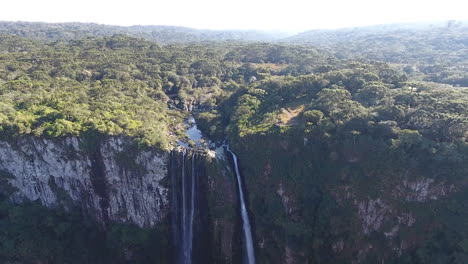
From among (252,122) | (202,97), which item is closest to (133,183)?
(252,122)

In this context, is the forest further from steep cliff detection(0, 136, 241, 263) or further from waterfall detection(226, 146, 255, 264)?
steep cliff detection(0, 136, 241, 263)

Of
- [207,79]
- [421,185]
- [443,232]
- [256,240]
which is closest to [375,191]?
[421,185]

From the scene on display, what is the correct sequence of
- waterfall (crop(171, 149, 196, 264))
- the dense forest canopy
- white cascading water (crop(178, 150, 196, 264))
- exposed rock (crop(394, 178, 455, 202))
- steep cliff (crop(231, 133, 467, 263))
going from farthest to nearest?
1. white cascading water (crop(178, 150, 196, 264))
2. waterfall (crop(171, 149, 196, 264))
3. the dense forest canopy
4. exposed rock (crop(394, 178, 455, 202))
5. steep cliff (crop(231, 133, 467, 263))

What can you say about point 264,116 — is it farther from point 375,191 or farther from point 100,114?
point 100,114

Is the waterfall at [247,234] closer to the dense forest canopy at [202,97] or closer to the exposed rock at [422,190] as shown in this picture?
the dense forest canopy at [202,97]

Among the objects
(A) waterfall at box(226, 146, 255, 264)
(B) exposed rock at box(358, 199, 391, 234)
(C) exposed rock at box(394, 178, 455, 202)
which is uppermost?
(C) exposed rock at box(394, 178, 455, 202)

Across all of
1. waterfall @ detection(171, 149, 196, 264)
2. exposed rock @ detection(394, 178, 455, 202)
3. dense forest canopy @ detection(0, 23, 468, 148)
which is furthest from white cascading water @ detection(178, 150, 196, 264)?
exposed rock @ detection(394, 178, 455, 202)
